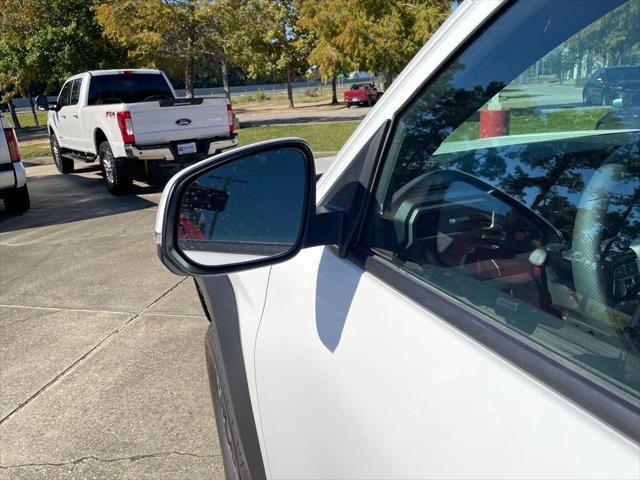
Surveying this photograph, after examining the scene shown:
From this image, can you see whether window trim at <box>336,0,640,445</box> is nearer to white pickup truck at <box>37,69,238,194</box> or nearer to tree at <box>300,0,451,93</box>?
white pickup truck at <box>37,69,238,194</box>

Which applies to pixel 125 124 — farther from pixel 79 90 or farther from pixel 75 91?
pixel 75 91

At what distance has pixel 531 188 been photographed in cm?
129

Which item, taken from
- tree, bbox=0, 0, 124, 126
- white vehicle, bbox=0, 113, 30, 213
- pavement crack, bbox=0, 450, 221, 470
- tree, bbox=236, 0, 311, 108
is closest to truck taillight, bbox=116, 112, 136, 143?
white vehicle, bbox=0, 113, 30, 213

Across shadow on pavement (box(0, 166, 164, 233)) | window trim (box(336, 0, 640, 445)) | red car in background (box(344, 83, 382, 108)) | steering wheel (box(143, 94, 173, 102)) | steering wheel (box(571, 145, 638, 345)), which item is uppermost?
steering wheel (box(143, 94, 173, 102))

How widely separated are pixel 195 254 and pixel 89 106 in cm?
1037

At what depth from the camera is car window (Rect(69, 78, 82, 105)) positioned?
38.2 feet

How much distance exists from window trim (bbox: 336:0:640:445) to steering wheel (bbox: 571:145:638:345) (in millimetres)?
219

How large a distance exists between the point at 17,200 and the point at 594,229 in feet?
30.6

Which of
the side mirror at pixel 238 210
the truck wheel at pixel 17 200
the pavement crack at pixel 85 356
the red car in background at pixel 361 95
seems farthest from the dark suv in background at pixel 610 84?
the red car in background at pixel 361 95

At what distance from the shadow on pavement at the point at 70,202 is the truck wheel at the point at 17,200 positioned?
11 cm

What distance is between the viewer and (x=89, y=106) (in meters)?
10.8

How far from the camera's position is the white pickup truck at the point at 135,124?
9.41 meters

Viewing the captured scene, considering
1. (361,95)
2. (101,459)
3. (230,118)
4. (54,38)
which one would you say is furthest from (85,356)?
(361,95)

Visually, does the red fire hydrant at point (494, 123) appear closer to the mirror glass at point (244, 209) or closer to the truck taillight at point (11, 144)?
the mirror glass at point (244, 209)
